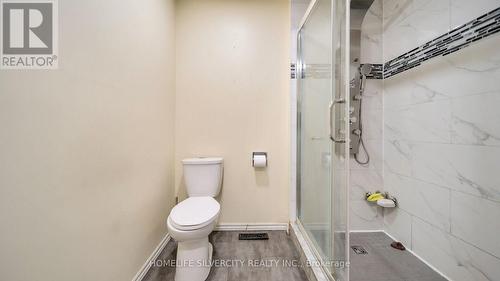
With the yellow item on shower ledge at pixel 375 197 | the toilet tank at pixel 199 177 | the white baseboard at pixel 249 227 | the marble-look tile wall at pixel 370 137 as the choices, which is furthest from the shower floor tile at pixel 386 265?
the toilet tank at pixel 199 177

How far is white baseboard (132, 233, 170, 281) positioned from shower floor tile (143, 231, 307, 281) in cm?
3

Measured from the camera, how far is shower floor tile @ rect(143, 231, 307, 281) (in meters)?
1.36

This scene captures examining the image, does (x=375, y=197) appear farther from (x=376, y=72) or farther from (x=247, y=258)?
(x=247, y=258)

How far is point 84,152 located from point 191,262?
0.91 metres

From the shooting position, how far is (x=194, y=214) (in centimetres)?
131

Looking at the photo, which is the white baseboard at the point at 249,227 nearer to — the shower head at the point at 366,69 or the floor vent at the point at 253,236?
the floor vent at the point at 253,236

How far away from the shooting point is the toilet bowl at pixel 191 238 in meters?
1.20

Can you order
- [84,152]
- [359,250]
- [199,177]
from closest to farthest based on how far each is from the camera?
[84,152] < [359,250] < [199,177]

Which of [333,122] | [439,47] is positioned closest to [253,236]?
[333,122]

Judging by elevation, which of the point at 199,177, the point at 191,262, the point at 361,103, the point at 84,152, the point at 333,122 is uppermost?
the point at 361,103

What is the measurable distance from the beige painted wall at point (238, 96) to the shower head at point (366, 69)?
0.72m

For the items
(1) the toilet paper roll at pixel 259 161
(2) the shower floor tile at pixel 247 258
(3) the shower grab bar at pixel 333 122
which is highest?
(3) the shower grab bar at pixel 333 122

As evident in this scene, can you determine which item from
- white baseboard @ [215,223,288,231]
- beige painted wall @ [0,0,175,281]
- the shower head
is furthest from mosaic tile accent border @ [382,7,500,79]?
beige painted wall @ [0,0,175,281]

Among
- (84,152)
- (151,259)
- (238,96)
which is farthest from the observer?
(238,96)
